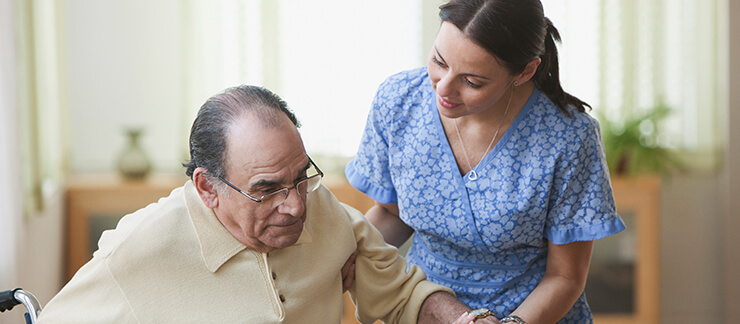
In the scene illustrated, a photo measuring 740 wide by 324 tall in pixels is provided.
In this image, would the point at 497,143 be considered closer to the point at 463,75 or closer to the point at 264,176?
the point at 463,75

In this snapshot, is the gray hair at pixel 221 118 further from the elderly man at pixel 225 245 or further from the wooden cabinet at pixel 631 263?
the wooden cabinet at pixel 631 263

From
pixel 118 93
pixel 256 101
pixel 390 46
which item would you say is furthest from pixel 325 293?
pixel 118 93

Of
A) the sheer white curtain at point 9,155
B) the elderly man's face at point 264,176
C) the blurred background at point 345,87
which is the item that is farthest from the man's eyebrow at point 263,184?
the blurred background at point 345,87

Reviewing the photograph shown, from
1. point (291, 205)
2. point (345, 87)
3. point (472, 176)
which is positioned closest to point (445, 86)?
point (472, 176)

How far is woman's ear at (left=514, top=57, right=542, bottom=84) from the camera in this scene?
1.50 meters

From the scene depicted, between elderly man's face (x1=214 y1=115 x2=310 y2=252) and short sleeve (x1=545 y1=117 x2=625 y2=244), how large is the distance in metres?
0.58

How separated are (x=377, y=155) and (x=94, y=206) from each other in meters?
2.48

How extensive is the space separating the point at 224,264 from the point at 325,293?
265mm

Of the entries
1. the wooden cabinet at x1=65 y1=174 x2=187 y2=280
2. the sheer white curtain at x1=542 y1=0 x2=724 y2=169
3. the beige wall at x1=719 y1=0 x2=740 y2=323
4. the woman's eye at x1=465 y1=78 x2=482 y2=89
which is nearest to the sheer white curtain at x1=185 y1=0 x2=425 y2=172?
the wooden cabinet at x1=65 y1=174 x2=187 y2=280

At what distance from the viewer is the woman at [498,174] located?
4.96 feet

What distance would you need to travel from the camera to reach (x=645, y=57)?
407 centimetres

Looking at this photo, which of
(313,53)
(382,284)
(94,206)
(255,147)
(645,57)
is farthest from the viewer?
(645,57)

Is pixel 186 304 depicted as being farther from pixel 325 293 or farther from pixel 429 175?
pixel 429 175

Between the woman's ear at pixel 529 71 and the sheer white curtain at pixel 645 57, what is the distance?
103 inches
